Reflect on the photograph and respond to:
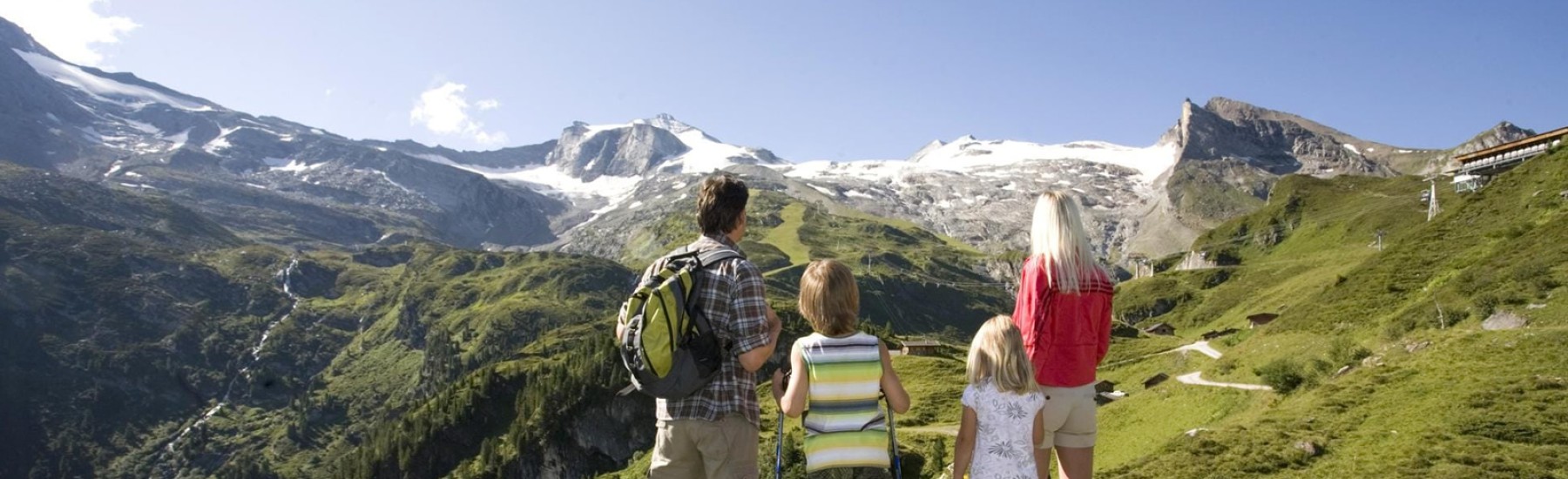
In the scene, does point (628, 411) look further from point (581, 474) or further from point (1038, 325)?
point (1038, 325)

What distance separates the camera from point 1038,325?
436 inches

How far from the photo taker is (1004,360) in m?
10.5

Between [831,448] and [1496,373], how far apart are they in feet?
110

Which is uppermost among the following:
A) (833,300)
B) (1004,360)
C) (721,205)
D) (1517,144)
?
Answer: (1517,144)

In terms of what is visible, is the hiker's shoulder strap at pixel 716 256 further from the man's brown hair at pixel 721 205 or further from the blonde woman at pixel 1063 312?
the blonde woman at pixel 1063 312

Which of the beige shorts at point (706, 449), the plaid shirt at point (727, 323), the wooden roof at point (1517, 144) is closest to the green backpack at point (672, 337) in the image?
the plaid shirt at point (727, 323)

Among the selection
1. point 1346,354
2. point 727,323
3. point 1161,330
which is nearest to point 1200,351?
point 1346,354

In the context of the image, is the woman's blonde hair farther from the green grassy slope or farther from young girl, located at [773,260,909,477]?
the green grassy slope

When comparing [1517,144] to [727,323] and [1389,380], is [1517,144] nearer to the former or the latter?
[1389,380]

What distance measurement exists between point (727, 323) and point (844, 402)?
1.69m

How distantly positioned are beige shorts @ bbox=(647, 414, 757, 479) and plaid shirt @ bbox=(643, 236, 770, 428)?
121 mm

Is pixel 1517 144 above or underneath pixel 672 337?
above

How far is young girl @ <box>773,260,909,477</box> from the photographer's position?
32.2ft

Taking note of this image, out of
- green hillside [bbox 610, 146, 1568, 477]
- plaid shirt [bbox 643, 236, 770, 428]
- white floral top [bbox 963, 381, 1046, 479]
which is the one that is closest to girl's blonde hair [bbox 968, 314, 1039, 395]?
white floral top [bbox 963, 381, 1046, 479]
